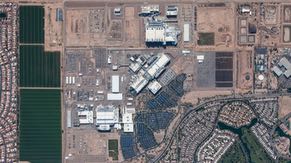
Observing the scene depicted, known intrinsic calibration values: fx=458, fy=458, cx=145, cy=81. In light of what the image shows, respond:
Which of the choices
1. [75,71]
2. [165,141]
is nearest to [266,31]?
[165,141]

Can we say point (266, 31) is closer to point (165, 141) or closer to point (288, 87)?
point (288, 87)

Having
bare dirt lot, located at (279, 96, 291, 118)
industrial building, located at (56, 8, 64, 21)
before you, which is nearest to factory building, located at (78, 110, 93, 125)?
industrial building, located at (56, 8, 64, 21)

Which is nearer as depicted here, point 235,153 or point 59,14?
point 59,14

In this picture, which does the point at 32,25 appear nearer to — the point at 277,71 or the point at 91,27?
the point at 91,27

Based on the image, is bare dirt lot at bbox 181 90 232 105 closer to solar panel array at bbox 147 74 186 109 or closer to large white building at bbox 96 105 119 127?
solar panel array at bbox 147 74 186 109

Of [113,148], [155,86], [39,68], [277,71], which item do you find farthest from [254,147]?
[39,68]

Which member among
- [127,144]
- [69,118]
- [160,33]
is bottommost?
[127,144]

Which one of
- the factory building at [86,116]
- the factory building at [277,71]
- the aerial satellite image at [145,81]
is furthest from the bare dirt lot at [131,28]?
the factory building at [277,71]
